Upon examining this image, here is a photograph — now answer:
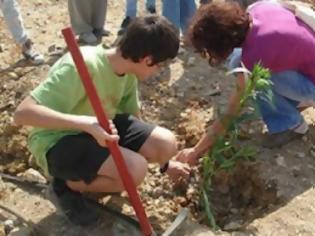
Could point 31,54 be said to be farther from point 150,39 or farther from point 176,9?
point 150,39

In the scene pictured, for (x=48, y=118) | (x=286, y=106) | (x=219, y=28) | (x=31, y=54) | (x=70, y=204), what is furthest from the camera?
(x=31, y=54)

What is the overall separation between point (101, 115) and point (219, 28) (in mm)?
823

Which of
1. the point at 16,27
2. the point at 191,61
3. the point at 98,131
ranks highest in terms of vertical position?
the point at 98,131

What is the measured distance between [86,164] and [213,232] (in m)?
Answer: 0.62

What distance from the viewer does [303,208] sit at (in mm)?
2990

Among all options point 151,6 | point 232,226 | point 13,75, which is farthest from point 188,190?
point 151,6

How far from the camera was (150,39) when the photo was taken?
102 inches

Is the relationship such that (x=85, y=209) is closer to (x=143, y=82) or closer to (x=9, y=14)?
(x=143, y=82)

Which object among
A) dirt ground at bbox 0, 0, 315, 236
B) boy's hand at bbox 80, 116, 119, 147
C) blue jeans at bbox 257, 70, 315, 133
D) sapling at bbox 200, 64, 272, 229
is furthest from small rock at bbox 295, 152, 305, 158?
boy's hand at bbox 80, 116, 119, 147

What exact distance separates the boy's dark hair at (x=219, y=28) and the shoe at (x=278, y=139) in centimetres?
61

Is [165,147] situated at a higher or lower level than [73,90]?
lower

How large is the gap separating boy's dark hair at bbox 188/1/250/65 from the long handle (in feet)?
2.55

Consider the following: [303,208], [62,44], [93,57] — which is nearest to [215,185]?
[303,208]

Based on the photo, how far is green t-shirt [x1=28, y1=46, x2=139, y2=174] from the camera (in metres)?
2.60
